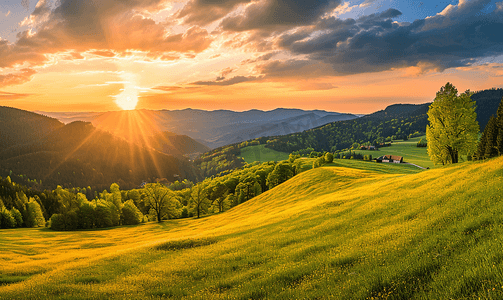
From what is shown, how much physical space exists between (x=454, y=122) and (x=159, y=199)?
89052 millimetres

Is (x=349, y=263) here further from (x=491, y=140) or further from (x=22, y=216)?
(x=22, y=216)

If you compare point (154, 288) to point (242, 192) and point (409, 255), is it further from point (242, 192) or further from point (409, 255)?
point (242, 192)

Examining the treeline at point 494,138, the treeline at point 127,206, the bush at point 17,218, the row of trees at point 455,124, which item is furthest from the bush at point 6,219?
the treeline at point 494,138

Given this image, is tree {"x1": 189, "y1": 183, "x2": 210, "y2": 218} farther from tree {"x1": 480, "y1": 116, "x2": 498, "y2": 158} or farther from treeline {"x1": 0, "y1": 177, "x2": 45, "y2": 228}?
tree {"x1": 480, "y1": 116, "x2": 498, "y2": 158}

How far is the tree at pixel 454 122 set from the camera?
153 feet

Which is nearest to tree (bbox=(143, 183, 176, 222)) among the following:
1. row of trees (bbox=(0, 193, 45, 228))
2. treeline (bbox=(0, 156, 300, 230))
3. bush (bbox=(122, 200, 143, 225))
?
treeline (bbox=(0, 156, 300, 230))

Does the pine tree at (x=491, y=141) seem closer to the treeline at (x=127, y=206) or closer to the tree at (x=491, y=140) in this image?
the tree at (x=491, y=140)

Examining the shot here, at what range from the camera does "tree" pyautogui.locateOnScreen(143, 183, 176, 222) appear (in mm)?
88938

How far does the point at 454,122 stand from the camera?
47.5 meters

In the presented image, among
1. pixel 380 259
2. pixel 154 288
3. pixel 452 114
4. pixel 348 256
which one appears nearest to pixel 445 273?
pixel 380 259

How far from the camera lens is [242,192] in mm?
111750

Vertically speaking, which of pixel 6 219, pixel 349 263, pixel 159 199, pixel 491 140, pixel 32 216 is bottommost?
pixel 32 216

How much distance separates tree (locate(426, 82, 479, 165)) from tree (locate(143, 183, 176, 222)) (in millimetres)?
83941

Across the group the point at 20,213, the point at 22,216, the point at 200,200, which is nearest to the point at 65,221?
the point at 20,213
